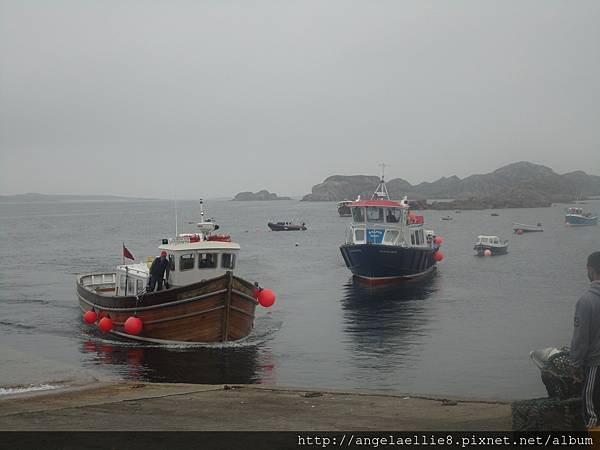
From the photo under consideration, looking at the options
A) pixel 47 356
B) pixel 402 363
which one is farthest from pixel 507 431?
pixel 47 356

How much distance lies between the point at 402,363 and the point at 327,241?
65334 millimetres

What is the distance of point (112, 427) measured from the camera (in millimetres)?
9664

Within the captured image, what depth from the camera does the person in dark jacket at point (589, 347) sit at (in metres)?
7.18

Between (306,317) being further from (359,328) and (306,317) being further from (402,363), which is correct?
(402,363)

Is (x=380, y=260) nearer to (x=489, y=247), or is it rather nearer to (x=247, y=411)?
(x=489, y=247)

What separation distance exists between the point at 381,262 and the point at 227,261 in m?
19.3

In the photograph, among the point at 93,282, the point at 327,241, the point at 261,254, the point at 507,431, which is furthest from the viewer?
the point at 327,241

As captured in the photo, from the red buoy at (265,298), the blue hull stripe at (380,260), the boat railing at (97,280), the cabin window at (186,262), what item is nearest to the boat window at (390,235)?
the blue hull stripe at (380,260)

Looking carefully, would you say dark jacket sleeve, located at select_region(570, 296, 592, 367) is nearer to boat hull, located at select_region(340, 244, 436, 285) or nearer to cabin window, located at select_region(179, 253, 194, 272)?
cabin window, located at select_region(179, 253, 194, 272)

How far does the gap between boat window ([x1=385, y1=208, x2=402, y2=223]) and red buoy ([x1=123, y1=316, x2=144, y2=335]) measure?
79.1ft

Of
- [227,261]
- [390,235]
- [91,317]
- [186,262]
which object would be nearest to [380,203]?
[390,235]

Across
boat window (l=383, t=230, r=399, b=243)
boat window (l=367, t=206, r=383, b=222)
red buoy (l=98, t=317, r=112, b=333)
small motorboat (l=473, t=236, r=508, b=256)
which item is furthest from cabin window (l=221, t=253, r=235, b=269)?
small motorboat (l=473, t=236, r=508, b=256)

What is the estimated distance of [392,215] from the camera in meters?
44.7

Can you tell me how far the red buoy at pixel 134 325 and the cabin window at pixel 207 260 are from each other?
3160 mm
